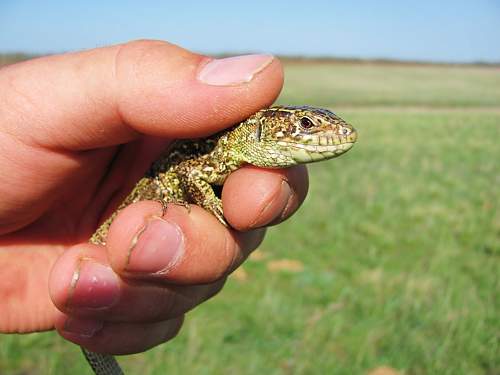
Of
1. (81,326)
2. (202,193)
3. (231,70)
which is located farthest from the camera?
(81,326)

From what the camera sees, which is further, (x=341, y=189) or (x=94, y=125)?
(x=341, y=189)

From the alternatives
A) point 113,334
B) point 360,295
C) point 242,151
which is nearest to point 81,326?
point 113,334

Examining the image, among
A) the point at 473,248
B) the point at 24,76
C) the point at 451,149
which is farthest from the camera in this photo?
the point at 451,149

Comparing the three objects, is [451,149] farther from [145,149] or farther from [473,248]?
[145,149]

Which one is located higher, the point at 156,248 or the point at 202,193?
the point at 202,193

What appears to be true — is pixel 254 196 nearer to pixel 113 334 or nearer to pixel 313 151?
pixel 313 151

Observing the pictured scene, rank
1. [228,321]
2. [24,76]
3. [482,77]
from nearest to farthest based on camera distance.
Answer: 1. [24,76]
2. [228,321]
3. [482,77]

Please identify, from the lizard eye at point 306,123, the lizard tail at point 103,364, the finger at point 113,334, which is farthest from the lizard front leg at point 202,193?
the lizard tail at point 103,364

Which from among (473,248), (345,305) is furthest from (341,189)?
(345,305)
